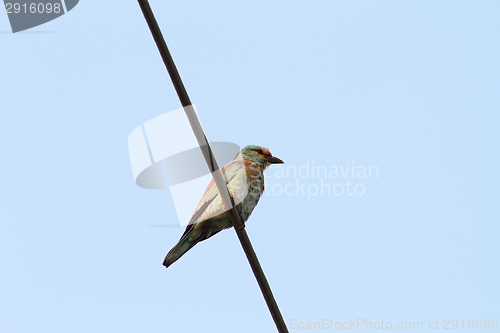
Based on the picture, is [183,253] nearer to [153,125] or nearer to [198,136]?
[153,125]

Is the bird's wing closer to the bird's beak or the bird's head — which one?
the bird's head

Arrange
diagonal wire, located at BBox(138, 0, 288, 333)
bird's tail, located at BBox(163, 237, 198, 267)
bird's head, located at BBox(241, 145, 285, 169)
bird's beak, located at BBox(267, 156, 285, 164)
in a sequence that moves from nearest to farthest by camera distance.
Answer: diagonal wire, located at BBox(138, 0, 288, 333) < bird's tail, located at BBox(163, 237, 198, 267) < bird's head, located at BBox(241, 145, 285, 169) < bird's beak, located at BBox(267, 156, 285, 164)

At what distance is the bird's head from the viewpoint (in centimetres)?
525

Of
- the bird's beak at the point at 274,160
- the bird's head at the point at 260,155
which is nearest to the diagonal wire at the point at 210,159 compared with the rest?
the bird's head at the point at 260,155

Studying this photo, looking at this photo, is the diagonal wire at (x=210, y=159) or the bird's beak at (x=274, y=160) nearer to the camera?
the diagonal wire at (x=210, y=159)

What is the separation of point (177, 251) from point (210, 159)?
1732mm

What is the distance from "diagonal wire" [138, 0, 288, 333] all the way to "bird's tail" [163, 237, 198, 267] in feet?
4.09

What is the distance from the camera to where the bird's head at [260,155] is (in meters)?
5.25

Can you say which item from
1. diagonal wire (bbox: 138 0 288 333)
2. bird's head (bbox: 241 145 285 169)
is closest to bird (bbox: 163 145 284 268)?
bird's head (bbox: 241 145 285 169)

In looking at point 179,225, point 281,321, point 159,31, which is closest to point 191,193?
point 179,225

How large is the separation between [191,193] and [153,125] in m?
0.68

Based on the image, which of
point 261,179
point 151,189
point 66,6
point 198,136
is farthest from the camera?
point 261,179

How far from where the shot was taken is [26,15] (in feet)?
10.6

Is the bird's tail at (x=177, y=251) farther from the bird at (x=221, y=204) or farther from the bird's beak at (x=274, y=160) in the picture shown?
the bird's beak at (x=274, y=160)
